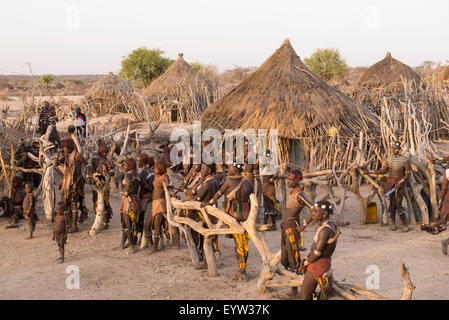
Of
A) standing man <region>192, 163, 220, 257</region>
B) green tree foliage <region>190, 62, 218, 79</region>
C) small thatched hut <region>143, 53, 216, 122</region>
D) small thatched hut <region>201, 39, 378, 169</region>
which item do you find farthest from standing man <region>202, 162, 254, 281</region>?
green tree foliage <region>190, 62, 218, 79</region>

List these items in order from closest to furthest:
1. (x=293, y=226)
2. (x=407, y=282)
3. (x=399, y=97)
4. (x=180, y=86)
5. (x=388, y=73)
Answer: (x=407, y=282), (x=293, y=226), (x=399, y=97), (x=180, y=86), (x=388, y=73)

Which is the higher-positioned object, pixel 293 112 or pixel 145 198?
pixel 293 112

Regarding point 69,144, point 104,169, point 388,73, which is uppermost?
point 388,73

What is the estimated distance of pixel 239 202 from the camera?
6.00 m

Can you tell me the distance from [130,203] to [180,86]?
12922 millimetres

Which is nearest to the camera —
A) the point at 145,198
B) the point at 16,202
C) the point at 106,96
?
the point at 145,198

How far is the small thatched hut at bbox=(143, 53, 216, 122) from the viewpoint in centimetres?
1844

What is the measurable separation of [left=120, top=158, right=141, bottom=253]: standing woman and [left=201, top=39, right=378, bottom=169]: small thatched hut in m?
5.43

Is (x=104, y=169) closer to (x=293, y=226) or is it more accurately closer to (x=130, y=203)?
(x=130, y=203)

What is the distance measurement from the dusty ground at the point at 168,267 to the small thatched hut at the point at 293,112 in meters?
3.93

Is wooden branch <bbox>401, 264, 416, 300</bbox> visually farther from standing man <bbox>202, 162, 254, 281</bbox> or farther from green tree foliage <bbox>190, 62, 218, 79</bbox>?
green tree foliage <bbox>190, 62, 218, 79</bbox>

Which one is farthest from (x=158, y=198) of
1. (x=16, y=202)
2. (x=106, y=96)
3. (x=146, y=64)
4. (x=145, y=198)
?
(x=146, y=64)

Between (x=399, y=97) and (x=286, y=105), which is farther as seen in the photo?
(x=399, y=97)

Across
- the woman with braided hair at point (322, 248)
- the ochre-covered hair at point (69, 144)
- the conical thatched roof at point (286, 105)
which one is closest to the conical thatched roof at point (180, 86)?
the conical thatched roof at point (286, 105)
